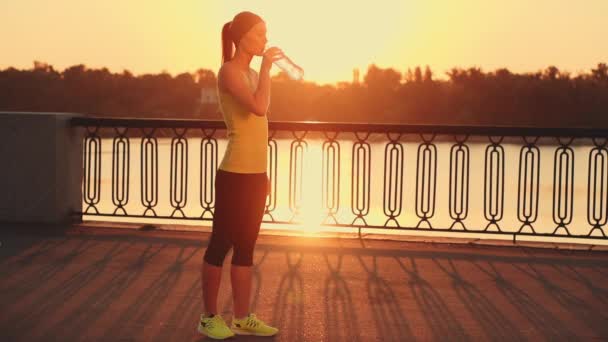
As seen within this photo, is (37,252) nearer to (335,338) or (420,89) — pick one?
(335,338)

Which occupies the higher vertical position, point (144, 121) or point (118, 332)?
point (144, 121)

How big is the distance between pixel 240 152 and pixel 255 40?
64cm

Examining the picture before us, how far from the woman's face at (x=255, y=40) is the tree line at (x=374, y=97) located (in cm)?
2967

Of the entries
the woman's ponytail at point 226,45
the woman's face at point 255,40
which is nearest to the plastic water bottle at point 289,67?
the woman's face at point 255,40

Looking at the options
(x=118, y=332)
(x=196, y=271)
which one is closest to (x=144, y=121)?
(x=196, y=271)

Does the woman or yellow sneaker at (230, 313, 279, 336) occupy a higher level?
the woman

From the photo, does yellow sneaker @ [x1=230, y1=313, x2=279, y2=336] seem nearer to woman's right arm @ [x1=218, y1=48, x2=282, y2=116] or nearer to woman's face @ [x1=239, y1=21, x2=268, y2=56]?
woman's right arm @ [x1=218, y1=48, x2=282, y2=116]

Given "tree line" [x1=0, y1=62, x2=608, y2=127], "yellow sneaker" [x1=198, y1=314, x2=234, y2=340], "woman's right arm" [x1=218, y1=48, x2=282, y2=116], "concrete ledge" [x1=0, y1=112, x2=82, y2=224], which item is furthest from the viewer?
"tree line" [x1=0, y1=62, x2=608, y2=127]

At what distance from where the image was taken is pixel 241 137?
532 cm

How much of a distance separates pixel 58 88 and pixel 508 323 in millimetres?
45214

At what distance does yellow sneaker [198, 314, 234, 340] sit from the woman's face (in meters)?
1.58

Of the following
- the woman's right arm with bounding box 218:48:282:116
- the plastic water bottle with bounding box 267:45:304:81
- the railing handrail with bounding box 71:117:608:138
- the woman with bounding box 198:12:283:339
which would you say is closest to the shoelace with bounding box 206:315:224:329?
the woman with bounding box 198:12:283:339

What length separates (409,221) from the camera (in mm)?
18328

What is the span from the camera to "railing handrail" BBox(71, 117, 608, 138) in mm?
10133
